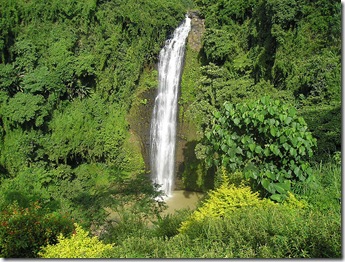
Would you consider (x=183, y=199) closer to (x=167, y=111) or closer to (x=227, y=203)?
(x=167, y=111)

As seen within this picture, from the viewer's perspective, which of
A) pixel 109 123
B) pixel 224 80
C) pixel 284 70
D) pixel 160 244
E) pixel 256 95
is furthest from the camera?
pixel 109 123

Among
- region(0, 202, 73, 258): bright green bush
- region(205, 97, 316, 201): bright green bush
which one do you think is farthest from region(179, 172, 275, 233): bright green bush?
region(0, 202, 73, 258): bright green bush

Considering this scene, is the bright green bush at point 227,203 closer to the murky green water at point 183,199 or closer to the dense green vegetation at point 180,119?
the dense green vegetation at point 180,119

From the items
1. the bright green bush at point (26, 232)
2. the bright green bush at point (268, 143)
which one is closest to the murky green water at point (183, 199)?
the bright green bush at point (26, 232)

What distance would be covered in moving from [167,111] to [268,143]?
954 cm

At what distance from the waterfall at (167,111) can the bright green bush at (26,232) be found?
6.79 meters

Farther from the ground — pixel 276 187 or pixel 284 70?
pixel 284 70

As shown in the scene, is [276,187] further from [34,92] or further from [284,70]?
[34,92]

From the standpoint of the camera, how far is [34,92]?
43.4 feet

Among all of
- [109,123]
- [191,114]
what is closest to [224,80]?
[191,114]

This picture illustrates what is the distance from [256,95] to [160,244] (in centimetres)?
875

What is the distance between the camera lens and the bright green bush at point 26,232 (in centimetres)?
614

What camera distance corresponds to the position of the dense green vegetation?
457cm

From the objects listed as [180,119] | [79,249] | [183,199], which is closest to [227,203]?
[79,249]
